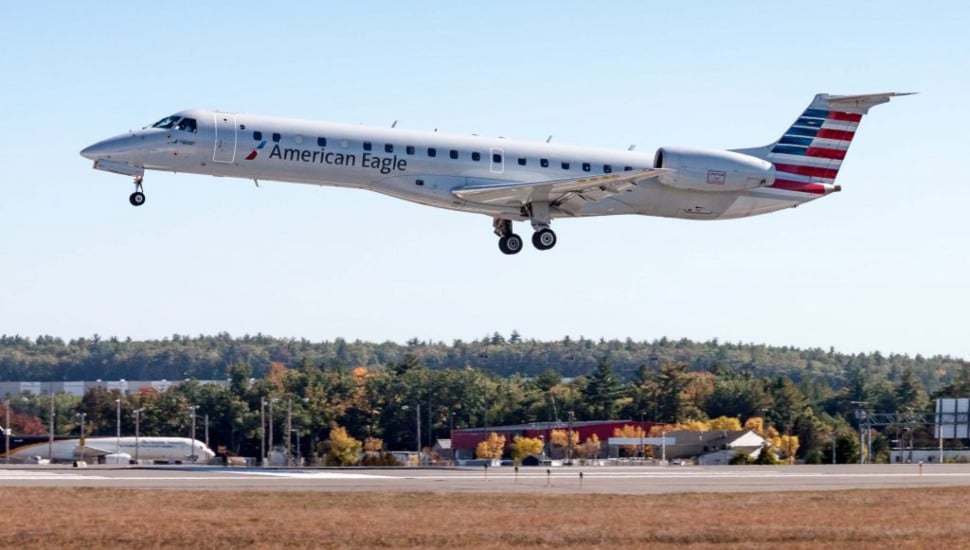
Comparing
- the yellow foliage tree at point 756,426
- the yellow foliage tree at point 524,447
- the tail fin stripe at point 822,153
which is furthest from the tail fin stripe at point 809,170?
the yellow foliage tree at point 756,426

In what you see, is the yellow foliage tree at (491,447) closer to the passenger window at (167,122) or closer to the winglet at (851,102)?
the winglet at (851,102)

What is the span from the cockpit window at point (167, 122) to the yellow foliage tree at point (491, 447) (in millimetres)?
58911

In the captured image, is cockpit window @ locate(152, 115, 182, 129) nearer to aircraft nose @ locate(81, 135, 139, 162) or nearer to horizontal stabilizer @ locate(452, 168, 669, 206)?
aircraft nose @ locate(81, 135, 139, 162)

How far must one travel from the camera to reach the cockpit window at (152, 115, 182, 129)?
127 feet

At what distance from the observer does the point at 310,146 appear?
3903 centimetres

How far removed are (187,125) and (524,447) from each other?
59.8 metres

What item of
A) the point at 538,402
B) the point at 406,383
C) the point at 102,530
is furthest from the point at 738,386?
the point at 102,530

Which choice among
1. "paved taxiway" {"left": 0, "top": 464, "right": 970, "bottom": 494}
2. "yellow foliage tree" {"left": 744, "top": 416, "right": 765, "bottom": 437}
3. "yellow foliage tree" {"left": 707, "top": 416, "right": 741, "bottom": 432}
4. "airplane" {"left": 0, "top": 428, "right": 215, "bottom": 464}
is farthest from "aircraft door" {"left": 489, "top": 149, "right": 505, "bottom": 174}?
"yellow foliage tree" {"left": 744, "top": 416, "right": 765, "bottom": 437}

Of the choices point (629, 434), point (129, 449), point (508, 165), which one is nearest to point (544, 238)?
point (508, 165)

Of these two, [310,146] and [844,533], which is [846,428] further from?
[844,533]

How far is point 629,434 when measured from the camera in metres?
98.2

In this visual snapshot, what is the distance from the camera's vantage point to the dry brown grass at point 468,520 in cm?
2473

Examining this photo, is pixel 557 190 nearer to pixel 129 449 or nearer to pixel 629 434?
pixel 629 434

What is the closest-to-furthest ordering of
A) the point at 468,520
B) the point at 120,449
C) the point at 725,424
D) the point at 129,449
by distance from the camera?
the point at 468,520 < the point at 120,449 < the point at 129,449 < the point at 725,424
